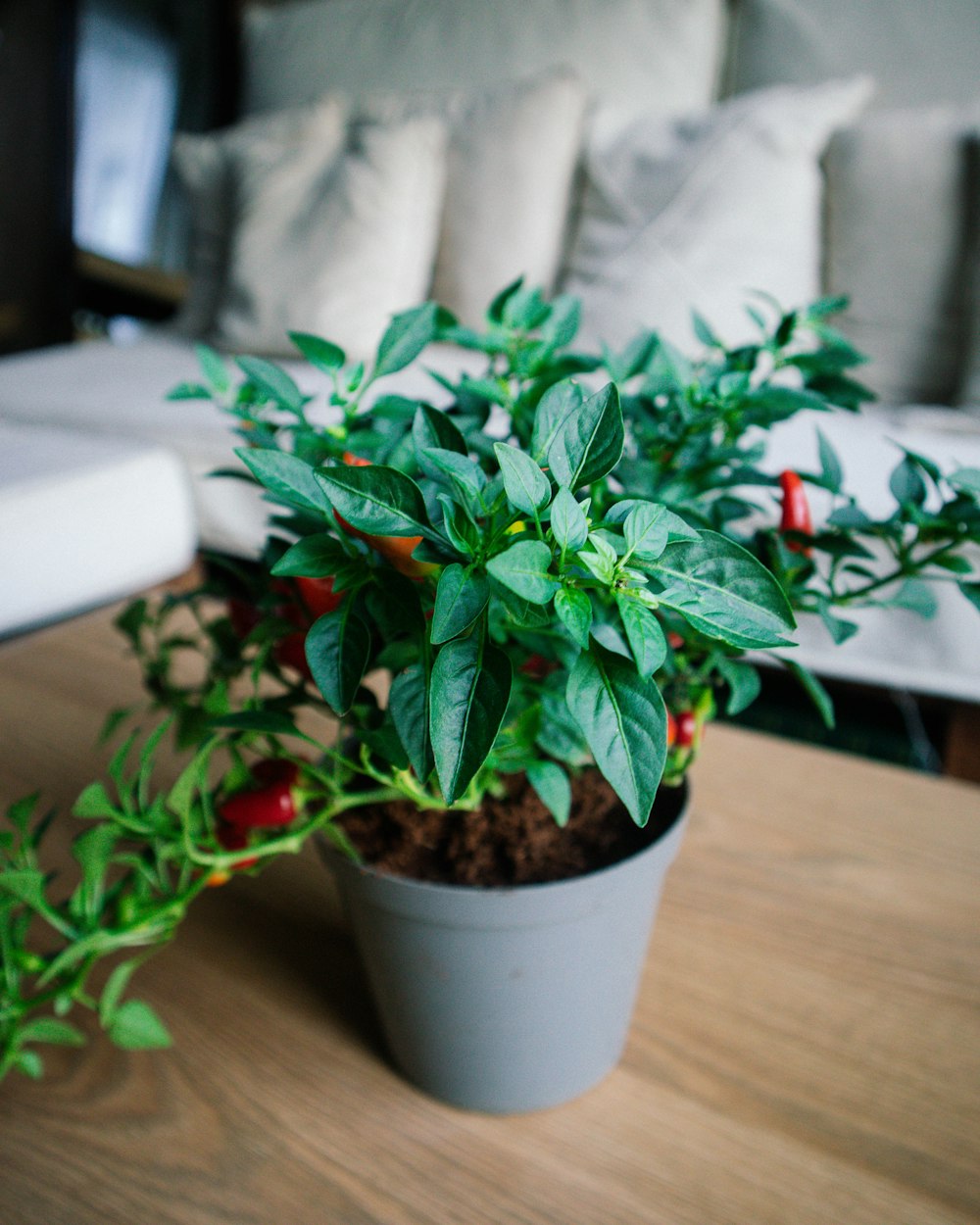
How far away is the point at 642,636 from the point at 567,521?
41 millimetres

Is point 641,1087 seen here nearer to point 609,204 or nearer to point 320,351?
point 320,351

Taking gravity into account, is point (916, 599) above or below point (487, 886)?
above

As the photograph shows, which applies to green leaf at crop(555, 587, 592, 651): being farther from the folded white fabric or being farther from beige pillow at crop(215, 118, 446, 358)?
beige pillow at crop(215, 118, 446, 358)

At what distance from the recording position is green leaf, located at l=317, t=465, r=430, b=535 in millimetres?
277

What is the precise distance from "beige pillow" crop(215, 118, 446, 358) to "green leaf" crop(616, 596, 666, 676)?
66.1 inches

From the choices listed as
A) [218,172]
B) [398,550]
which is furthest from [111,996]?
[218,172]

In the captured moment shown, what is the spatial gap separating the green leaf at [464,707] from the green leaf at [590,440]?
0.19 ft

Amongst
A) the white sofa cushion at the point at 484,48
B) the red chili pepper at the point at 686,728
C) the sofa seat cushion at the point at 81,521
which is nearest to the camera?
the red chili pepper at the point at 686,728

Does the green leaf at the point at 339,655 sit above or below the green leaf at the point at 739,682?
above

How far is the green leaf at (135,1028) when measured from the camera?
394 millimetres

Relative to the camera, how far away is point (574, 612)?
27 centimetres

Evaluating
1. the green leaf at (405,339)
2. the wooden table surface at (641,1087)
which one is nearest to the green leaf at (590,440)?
the green leaf at (405,339)

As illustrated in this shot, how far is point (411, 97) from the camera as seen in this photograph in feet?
6.88

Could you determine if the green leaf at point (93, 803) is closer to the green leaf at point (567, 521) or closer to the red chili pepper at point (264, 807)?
the red chili pepper at point (264, 807)
